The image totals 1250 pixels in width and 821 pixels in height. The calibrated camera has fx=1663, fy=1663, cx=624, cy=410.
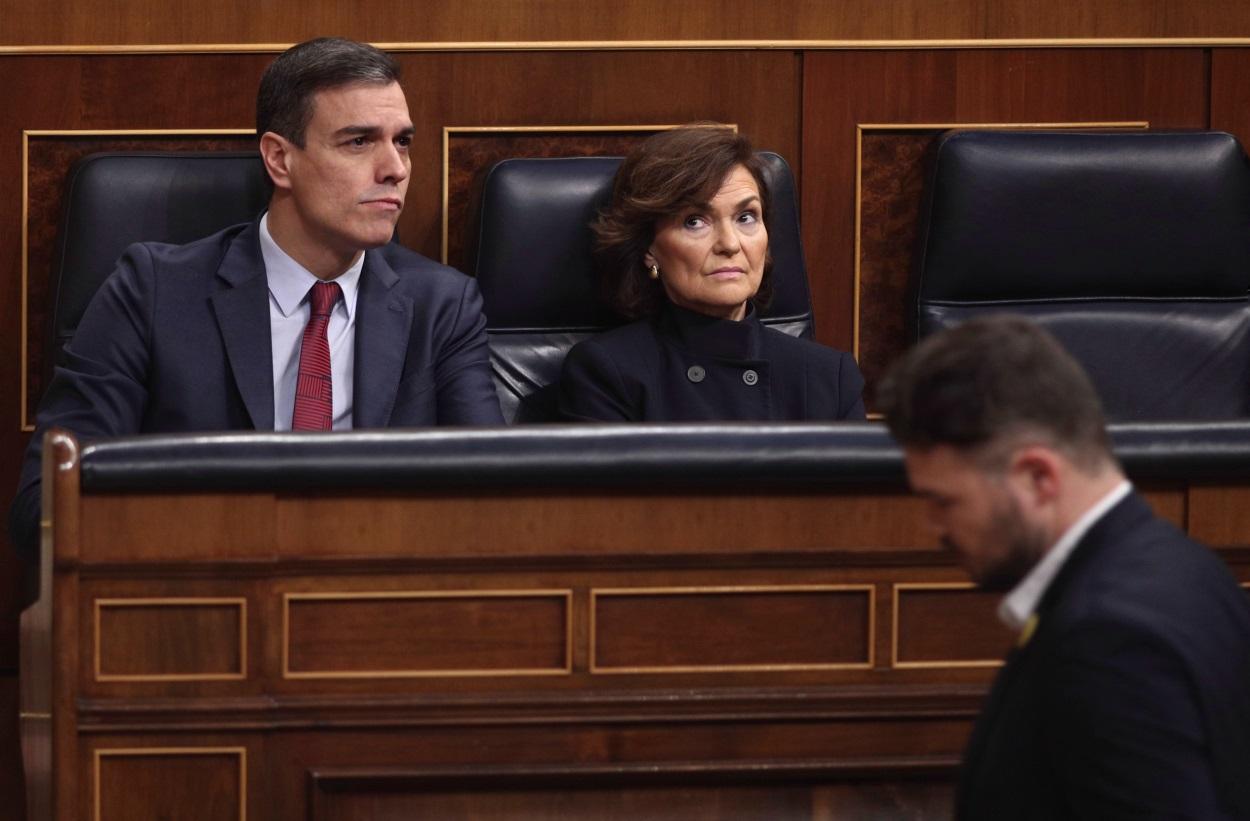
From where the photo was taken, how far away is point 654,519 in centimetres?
133

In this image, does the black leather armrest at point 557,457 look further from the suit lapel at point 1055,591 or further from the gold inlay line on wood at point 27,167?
the gold inlay line on wood at point 27,167

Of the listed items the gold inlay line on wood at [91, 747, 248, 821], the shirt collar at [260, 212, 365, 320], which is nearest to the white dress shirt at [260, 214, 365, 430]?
the shirt collar at [260, 212, 365, 320]

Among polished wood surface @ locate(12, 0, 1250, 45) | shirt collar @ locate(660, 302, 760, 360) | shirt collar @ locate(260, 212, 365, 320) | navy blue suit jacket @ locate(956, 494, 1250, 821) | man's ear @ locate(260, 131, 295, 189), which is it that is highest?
polished wood surface @ locate(12, 0, 1250, 45)

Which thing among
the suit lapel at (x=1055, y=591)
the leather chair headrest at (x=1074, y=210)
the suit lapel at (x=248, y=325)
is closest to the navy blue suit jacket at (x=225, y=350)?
Result: the suit lapel at (x=248, y=325)

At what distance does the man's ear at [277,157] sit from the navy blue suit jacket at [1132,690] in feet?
4.24

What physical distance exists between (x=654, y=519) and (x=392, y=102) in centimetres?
83

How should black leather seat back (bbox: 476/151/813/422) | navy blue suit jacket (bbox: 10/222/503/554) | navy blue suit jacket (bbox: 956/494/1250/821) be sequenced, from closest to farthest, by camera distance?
navy blue suit jacket (bbox: 956/494/1250/821) < navy blue suit jacket (bbox: 10/222/503/554) < black leather seat back (bbox: 476/151/813/422)

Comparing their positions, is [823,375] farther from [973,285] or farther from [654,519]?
[654,519]

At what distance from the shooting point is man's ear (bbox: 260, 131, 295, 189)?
195 centimetres

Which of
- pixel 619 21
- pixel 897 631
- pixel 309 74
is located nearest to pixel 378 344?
pixel 309 74

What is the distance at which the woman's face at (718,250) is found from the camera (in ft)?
6.51

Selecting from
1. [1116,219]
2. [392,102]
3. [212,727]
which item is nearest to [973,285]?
[1116,219]

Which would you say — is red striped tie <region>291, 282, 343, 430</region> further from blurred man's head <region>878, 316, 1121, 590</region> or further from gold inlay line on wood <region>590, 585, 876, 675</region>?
blurred man's head <region>878, 316, 1121, 590</region>

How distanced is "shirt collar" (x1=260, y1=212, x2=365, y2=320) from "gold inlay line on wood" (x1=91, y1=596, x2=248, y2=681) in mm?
664
